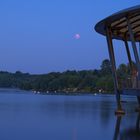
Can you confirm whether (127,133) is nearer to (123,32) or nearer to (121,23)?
(121,23)

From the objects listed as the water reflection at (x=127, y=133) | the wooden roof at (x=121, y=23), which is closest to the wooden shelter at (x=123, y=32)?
the wooden roof at (x=121, y=23)

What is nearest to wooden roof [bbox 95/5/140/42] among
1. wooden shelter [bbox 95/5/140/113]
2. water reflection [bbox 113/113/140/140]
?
wooden shelter [bbox 95/5/140/113]

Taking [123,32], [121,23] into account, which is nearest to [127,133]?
[121,23]

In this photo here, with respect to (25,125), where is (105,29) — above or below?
above

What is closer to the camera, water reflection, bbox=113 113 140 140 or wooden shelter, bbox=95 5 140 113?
water reflection, bbox=113 113 140 140

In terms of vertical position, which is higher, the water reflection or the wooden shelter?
the wooden shelter

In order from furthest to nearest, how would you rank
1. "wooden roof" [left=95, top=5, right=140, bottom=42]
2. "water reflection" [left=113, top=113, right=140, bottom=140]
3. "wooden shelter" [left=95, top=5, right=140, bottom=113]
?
"wooden shelter" [left=95, top=5, right=140, bottom=113] → "wooden roof" [left=95, top=5, right=140, bottom=42] → "water reflection" [left=113, top=113, right=140, bottom=140]

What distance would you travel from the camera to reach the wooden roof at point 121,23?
2841 centimetres

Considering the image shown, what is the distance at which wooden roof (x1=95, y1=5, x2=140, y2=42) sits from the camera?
93.2ft

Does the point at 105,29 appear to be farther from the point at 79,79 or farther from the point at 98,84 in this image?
the point at 79,79

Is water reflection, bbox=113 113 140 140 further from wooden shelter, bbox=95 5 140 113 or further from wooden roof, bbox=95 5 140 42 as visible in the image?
wooden roof, bbox=95 5 140 42

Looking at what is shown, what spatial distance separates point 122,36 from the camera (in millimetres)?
37094

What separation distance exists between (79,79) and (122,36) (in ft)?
510

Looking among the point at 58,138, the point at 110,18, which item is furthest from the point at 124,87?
the point at 58,138
